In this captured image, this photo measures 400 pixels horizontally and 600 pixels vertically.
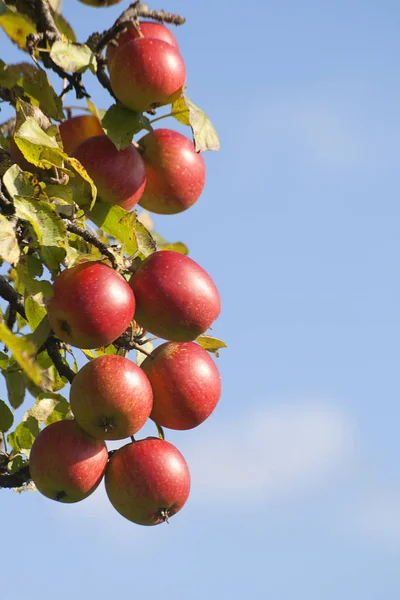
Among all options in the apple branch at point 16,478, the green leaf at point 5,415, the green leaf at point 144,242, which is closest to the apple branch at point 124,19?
the green leaf at point 144,242

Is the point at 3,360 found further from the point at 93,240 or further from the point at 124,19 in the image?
the point at 124,19

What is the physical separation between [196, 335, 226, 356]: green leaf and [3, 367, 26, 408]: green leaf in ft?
1.64

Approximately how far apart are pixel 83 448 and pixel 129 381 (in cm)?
22

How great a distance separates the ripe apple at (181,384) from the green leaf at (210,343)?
0.15 m

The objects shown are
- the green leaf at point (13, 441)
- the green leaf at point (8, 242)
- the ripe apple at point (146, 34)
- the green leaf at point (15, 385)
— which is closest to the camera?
the green leaf at point (8, 242)

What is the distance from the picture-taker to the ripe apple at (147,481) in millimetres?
2344

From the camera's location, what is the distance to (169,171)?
2.50 metres

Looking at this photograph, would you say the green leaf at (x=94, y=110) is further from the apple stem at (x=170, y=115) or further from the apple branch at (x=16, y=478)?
the apple branch at (x=16, y=478)

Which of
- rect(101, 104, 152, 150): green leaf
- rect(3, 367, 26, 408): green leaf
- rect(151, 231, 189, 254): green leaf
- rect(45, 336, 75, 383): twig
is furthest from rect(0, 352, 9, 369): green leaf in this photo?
rect(101, 104, 152, 150): green leaf

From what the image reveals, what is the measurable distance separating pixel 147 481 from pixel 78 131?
0.91m

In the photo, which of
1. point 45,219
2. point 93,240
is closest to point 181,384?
point 93,240

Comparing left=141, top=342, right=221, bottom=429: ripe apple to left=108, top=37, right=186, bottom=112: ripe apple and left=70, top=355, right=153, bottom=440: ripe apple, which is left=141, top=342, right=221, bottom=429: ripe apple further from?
left=108, top=37, right=186, bottom=112: ripe apple

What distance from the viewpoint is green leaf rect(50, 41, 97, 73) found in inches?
90.9

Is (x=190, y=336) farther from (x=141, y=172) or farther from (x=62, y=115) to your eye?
(x=62, y=115)
